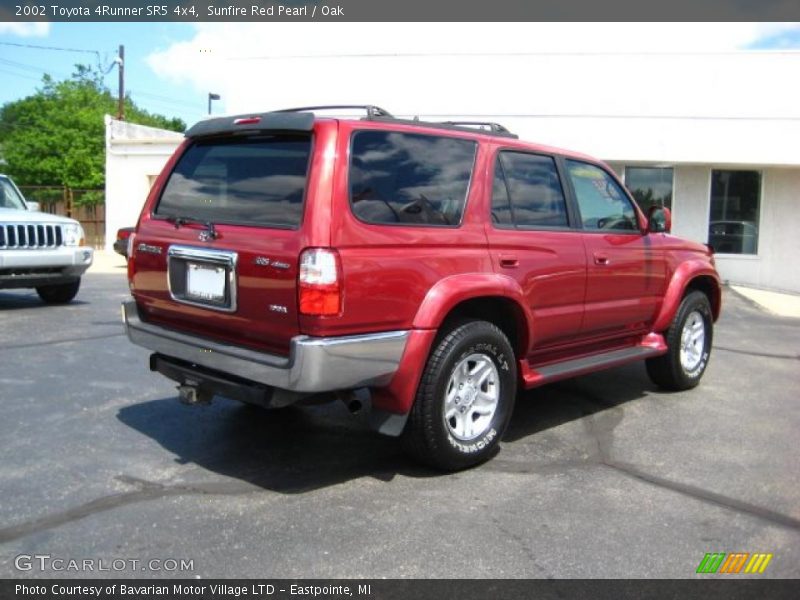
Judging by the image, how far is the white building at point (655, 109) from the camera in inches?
595

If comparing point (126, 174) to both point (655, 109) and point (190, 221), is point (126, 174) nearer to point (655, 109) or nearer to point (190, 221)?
point (655, 109)

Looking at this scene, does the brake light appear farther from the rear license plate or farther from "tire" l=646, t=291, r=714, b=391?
"tire" l=646, t=291, r=714, b=391

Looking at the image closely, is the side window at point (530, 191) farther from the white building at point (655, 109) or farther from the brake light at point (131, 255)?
the white building at point (655, 109)

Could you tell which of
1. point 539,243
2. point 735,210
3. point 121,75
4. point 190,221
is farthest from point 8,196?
point 121,75

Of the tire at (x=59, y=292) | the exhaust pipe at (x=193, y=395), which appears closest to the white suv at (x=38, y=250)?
the tire at (x=59, y=292)

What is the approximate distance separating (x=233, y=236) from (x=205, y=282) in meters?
0.34

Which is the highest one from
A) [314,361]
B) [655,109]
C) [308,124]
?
[655,109]

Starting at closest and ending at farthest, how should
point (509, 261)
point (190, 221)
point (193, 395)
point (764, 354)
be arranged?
point (193, 395) → point (190, 221) → point (509, 261) → point (764, 354)

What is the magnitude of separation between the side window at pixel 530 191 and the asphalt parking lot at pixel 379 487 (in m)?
1.49

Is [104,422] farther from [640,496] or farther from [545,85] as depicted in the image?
[545,85]

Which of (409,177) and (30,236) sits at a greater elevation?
(409,177)

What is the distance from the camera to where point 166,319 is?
4.46 meters

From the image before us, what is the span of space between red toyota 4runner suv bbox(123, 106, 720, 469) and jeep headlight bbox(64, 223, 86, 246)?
6396 millimetres

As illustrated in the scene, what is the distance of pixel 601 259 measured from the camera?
17.3 feet
